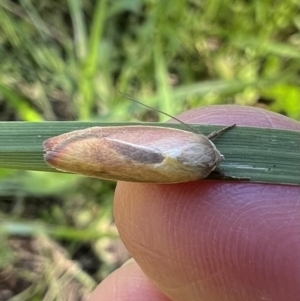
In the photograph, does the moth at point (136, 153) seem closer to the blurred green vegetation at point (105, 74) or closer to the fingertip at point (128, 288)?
the fingertip at point (128, 288)

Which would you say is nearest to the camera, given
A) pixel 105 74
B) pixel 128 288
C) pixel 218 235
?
pixel 218 235

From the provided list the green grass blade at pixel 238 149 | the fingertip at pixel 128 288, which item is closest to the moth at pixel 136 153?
the green grass blade at pixel 238 149

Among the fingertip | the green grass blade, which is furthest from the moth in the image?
the fingertip

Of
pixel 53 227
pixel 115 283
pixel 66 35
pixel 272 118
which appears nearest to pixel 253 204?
pixel 272 118

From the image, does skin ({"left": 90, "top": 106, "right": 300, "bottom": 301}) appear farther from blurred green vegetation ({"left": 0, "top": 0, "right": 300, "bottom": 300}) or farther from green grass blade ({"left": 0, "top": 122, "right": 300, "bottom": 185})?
blurred green vegetation ({"left": 0, "top": 0, "right": 300, "bottom": 300})

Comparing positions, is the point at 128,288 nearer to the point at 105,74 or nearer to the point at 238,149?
the point at 238,149

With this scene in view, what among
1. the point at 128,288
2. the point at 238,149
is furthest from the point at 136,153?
the point at 128,288
